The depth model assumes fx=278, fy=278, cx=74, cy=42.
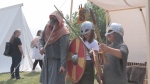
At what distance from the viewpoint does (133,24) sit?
22.0ft

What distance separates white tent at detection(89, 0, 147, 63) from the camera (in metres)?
6.34

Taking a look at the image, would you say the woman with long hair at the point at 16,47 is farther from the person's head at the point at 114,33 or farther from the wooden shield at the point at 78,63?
the person's head at the point at 114,33

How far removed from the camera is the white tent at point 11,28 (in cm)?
895

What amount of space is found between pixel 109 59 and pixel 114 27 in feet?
0.97

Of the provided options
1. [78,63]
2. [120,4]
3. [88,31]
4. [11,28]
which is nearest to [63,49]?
[78,63]

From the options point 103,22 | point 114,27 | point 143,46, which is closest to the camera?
point 114,27

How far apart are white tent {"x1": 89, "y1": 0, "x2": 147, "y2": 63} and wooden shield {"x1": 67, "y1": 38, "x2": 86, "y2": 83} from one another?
3.01 m

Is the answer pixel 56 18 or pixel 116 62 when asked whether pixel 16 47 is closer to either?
pixel 56 18

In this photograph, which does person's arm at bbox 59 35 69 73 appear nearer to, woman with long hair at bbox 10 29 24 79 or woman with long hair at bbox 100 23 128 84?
woman with long hair at bbox 100 23 128 84

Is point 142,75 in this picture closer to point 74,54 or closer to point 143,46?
point 143,46

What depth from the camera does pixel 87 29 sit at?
10.3ft

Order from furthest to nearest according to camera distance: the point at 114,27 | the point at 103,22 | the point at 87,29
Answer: the point at 103,22, the point at 87,29, the point at 114,27

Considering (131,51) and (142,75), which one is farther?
(131,51)

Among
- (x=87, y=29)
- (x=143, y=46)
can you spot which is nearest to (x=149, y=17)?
(x=87, y=29)
